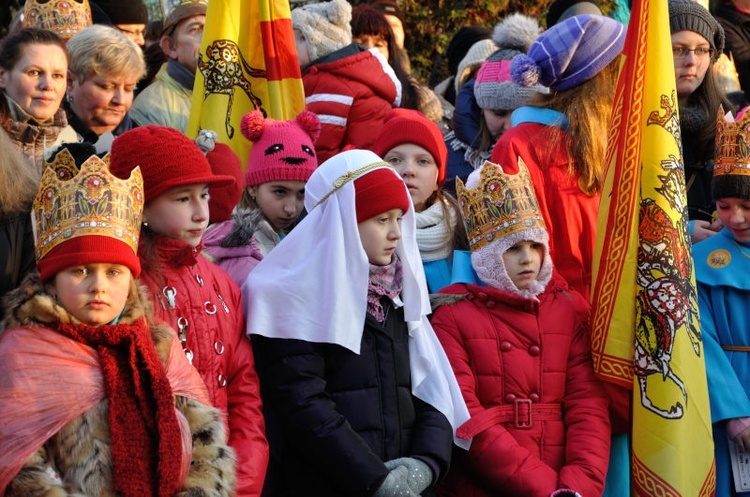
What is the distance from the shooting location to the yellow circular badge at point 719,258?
6.23m

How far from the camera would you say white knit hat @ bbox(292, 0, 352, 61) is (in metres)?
7.67

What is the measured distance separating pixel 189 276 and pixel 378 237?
32.8 inches

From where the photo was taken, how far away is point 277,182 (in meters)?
6.20

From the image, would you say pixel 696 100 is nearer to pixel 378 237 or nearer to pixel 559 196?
pixel 559 196

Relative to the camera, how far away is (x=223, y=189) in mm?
5715

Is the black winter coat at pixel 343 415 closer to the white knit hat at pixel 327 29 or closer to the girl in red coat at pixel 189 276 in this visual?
the girl in red coat at pixel 189 276

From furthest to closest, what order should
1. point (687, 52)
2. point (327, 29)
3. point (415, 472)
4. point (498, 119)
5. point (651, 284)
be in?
point (498, 119)
point (327, 29)
point (687, 52)
point (651, 284)
point (415, 472)

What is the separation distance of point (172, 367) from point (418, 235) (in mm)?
1999

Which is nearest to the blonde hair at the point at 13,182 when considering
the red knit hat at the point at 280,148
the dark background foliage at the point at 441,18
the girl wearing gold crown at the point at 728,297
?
the red knit hat at the point at 280,148

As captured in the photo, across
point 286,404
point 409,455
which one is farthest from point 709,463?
point 286,404

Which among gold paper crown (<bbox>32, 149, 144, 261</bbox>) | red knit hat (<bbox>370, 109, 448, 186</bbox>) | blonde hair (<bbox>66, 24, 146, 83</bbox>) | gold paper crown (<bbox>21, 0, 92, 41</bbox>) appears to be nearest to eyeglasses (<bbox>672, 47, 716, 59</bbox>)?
red knit hat (<bbox>370, 109, 448, 186</bbox>)

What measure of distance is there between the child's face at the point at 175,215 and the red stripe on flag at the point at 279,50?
2.25m

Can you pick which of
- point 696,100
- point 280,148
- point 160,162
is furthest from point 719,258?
point 160,162

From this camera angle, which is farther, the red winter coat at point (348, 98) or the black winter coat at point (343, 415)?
the red winter coat at point (348, 98)
